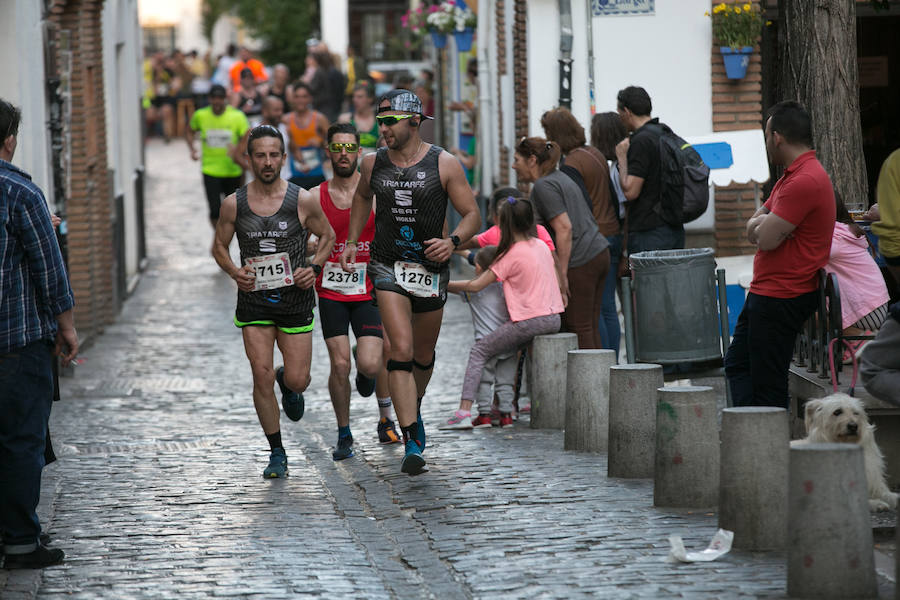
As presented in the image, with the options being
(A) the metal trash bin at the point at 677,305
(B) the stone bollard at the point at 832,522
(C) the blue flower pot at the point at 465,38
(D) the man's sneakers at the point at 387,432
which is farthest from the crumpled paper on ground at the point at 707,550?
(C) the blue flower pot at the point at 465,38

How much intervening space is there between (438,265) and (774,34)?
27.5 ft

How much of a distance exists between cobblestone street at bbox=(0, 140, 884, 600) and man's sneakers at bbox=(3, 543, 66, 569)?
5 centimetres

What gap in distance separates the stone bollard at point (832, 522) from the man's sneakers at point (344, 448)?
14.4 feet

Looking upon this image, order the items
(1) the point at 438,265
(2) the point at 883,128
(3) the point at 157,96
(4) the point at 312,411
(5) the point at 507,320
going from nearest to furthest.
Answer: (1) the point at 438,265
(5) the point at 507,320
(4) the point at 312,411
(2) the point at 883,128
(3) the point at 157,96

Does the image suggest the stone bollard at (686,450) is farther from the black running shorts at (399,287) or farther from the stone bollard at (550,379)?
the stone bollard at (550,379)

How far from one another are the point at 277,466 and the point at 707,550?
128 inches

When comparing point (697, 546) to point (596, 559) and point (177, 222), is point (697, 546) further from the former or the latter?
point (177, 222)

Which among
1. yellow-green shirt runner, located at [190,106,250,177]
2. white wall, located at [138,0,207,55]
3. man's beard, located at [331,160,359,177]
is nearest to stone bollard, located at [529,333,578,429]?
man's beard, located at [331,160,359,177]

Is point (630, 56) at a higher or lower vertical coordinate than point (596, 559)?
higher

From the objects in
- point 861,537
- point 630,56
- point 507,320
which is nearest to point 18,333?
point 861,537

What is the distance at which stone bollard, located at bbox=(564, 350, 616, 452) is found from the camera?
9.42 m

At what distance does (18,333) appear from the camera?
22.7 ft

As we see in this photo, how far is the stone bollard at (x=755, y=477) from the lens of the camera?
6789mm

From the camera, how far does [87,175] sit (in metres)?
16.3
